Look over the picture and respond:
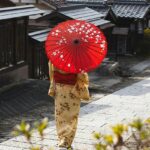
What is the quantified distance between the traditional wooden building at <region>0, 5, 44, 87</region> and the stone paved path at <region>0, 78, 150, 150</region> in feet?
8.15

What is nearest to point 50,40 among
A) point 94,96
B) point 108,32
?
point 94,96

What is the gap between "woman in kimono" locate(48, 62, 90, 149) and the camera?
5988 mm

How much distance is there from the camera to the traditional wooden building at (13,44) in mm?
11031

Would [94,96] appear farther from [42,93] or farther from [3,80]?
[3,80]

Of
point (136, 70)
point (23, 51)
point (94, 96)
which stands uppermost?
point (23, 51)

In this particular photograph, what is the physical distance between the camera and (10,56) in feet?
38.0

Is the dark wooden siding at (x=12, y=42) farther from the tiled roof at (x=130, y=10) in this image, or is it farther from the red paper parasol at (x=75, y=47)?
the tiled roof at (x=130, y=10)

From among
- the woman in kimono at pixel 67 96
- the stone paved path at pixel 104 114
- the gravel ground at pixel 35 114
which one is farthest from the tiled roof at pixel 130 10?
the woman in kimono at pixel 67 96

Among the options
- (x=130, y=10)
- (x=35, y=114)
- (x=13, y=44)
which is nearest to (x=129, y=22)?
(x=130, y=10)

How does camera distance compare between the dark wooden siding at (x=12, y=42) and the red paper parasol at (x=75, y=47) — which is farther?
the dark wooden siding at (x=12, y=42)

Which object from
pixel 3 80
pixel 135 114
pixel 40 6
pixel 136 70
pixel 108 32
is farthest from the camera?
pixel 108 32

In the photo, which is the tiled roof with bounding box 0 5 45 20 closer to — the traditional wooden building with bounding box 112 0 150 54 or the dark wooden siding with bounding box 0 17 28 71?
the dark wooden siding with bounding box 0 17 28 71

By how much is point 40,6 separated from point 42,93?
33.8 feet

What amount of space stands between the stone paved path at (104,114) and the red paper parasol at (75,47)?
1.70 m
